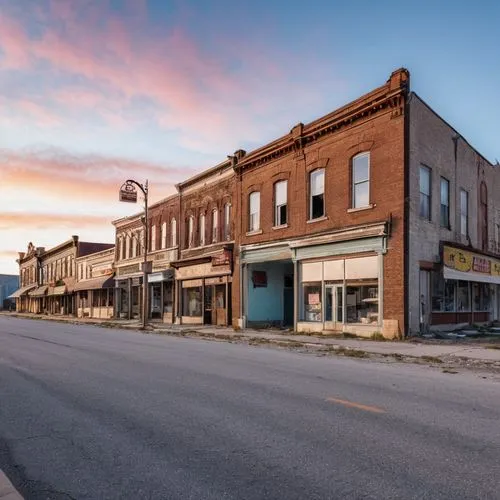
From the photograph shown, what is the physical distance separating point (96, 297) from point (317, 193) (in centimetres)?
3131

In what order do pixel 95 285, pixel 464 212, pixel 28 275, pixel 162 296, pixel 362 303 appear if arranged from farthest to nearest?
1. pixel 28 275
2. pixel 95 285
3. pixel 162 296
4. pixel 464 212
5. pixel 362 303

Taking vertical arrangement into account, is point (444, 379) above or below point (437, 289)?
below

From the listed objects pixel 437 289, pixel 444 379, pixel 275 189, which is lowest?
pixel 444 379

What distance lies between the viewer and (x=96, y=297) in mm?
48281

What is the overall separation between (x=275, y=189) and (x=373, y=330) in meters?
9.07

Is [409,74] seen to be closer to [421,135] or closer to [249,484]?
[421,135]

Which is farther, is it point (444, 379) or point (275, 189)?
point (275, 189)

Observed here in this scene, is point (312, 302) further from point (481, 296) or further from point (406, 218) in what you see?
point (481, 296)

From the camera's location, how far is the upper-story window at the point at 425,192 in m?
20.4

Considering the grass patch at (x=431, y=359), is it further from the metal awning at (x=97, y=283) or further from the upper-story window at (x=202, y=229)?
the metal awning at (x=97, y=283)

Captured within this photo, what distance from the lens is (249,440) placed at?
5.80 m

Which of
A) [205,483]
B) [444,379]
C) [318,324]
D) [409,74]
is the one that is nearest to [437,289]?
[318,324]

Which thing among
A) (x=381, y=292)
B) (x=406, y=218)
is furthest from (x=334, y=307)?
(x=406, y=218)

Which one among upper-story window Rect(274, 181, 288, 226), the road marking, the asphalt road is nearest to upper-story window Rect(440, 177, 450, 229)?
upper-story window Rect(274, 181, 288, 226)
